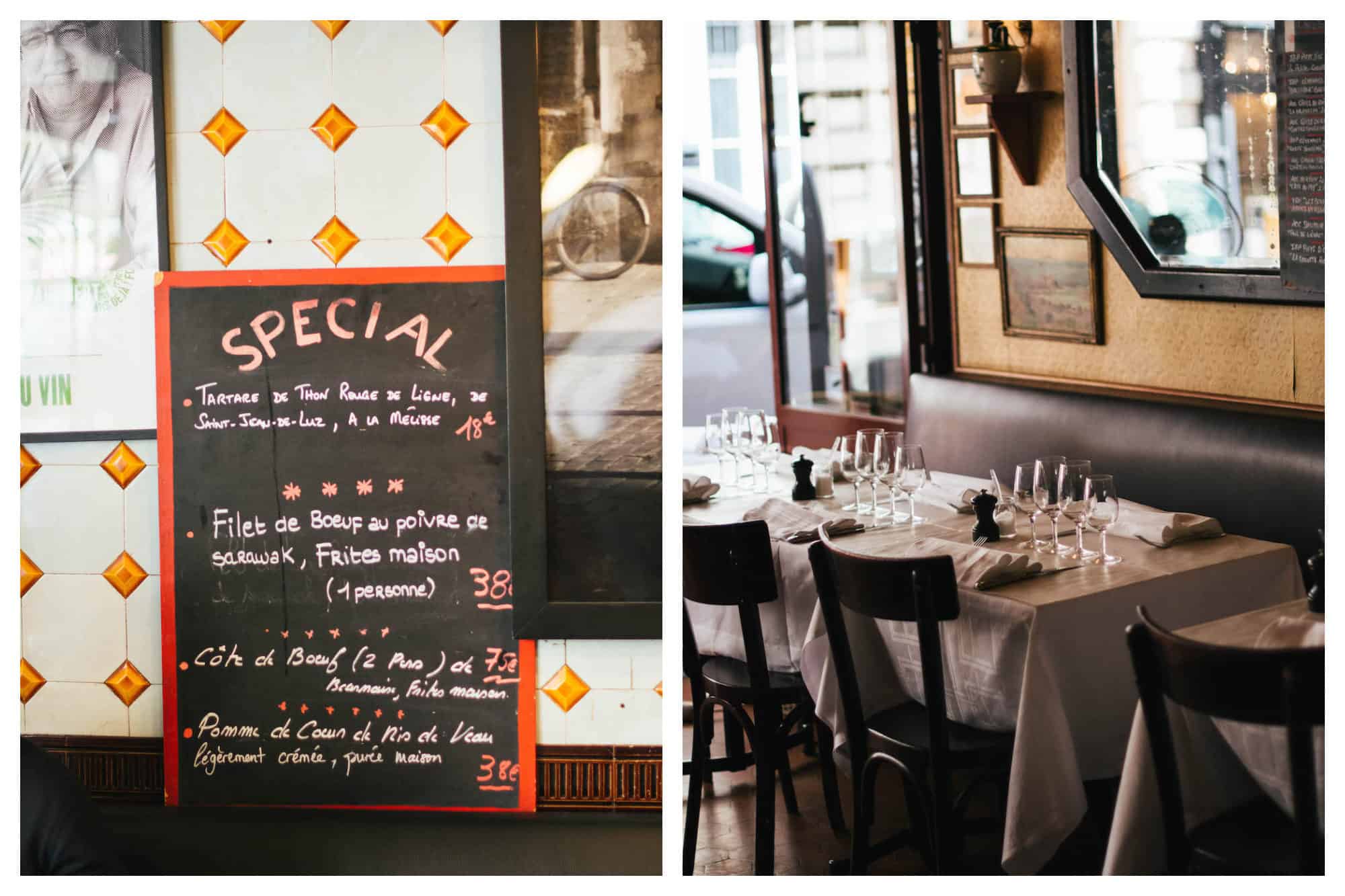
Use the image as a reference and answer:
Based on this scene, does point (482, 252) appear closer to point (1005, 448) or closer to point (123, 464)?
point (123, 464)

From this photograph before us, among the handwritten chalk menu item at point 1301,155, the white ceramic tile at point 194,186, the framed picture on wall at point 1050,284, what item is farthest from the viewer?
the framed picture on wall at point 1050,284

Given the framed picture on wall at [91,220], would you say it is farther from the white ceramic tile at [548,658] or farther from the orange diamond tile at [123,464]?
the white ceramic tile at [548,658]

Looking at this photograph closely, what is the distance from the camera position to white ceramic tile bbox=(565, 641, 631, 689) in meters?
2.11

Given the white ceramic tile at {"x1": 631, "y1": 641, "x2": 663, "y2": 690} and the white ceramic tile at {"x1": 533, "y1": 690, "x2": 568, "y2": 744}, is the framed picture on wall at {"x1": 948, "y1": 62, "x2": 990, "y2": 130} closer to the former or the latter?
the white ceramic tile at {"x1": 631, "y1": 641, "x2": 663, "y2": 690}

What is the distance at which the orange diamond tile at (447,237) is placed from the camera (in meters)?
2.07

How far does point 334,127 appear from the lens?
6.81 ft

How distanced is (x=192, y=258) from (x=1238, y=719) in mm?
1925

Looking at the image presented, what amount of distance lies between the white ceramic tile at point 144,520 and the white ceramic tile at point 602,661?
0.84 m

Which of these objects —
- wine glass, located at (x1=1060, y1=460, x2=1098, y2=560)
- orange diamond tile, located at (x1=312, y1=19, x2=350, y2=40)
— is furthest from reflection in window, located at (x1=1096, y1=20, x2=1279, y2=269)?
orange diamond tile, located at (x1=312, y1=19, x2=350, y2=40)

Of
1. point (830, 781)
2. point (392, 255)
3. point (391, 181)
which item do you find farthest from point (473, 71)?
point (830, 781)

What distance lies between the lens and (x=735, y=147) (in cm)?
477

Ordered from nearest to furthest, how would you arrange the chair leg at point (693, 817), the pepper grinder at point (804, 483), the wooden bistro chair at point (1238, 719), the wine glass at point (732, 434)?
the wooden bistro chair at point (1238, 719)
the chair leg at point (693, 817)
the pepper grinder at point (804, 483)
the wine glass at point (732, 434)

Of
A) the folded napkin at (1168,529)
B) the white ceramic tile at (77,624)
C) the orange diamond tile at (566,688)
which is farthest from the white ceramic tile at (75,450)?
the folded napkin at (1168,529)

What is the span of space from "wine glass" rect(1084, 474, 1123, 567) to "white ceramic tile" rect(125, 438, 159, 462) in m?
1.85
